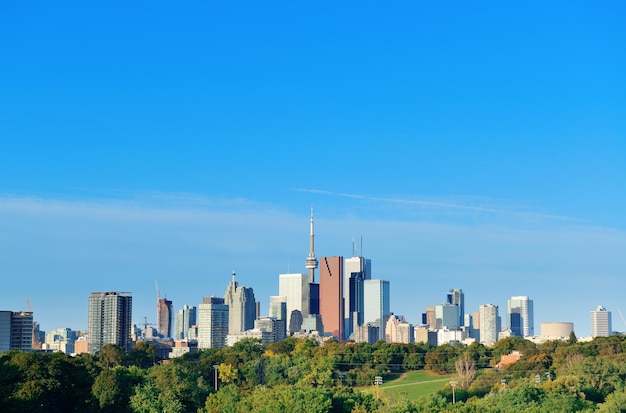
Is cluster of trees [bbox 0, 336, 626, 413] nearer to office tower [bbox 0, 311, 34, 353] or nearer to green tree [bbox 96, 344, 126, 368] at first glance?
green tree [bbox 96, 344, 126, 368]

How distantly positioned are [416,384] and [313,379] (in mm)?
12403

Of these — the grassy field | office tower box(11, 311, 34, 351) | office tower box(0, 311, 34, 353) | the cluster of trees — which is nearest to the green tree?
the cluster of trees

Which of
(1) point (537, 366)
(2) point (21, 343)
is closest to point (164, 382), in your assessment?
(1) point (537, 366)

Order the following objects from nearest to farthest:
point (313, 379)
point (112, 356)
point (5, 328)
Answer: point (313, 379) < point (112, 356) < point (5, 328)

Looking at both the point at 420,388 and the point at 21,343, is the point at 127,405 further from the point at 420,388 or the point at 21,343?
the point at 21,343

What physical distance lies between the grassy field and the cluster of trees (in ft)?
5.83

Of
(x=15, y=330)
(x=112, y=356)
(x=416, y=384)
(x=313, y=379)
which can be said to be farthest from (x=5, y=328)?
(x=416, y=384)

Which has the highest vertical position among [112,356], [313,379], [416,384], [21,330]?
[21,330]

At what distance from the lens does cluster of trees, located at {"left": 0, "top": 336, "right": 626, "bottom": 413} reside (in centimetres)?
6419

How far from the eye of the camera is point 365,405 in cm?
6575

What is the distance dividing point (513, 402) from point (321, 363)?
3806 cm

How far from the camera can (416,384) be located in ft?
350

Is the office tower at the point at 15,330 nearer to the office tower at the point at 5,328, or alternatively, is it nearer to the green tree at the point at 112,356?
the office tower at the point at 5,328

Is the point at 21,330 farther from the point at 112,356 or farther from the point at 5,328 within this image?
the point at 112,356
